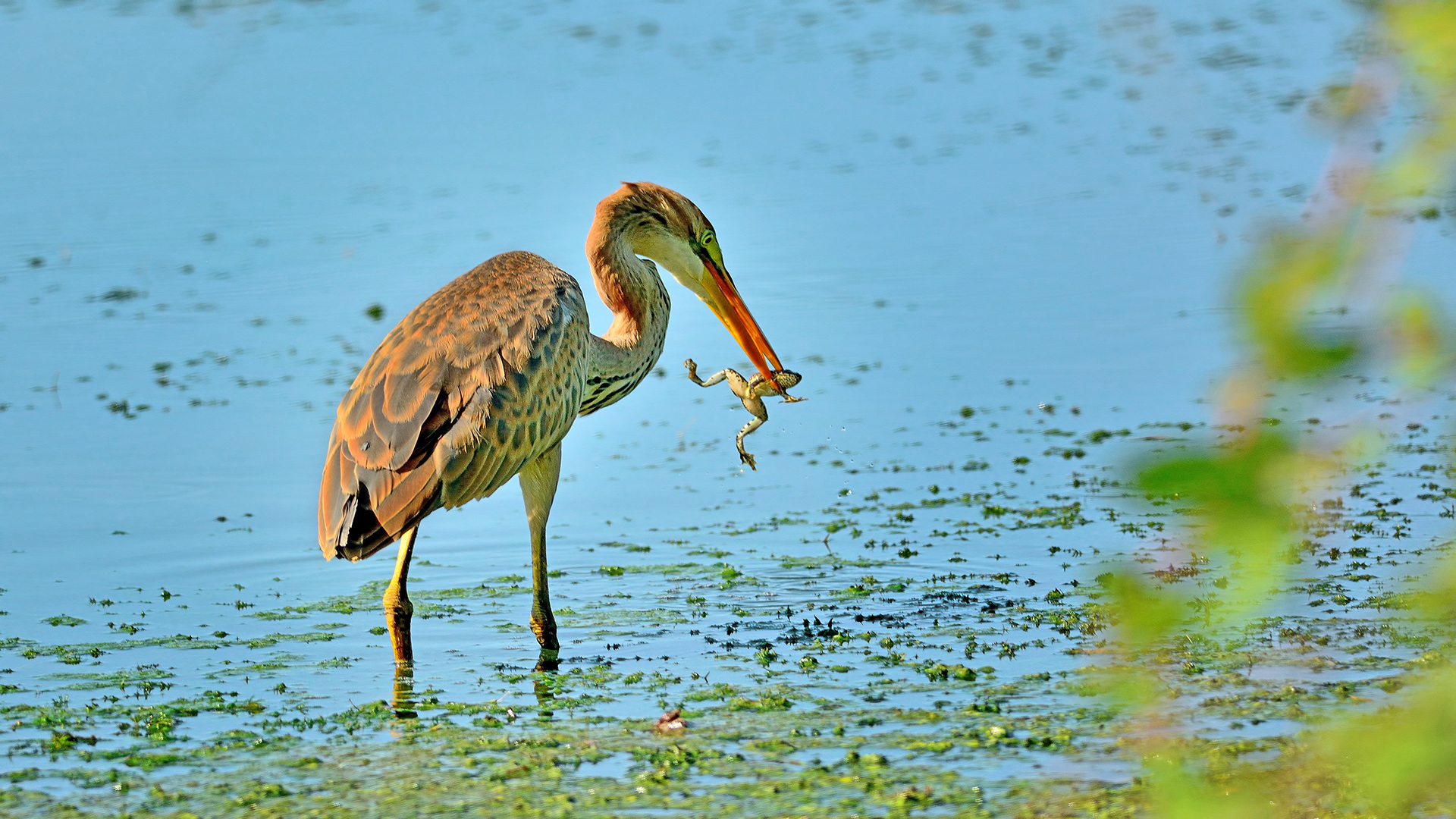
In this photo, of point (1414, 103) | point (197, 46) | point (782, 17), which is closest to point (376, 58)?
point (197, 46)

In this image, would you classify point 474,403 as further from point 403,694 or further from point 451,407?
point 403,694

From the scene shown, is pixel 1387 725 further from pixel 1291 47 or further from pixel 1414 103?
pixel 1291 47

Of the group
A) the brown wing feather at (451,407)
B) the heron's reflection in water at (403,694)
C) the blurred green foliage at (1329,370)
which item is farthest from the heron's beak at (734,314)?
the blurred green foliage at (1329,370)

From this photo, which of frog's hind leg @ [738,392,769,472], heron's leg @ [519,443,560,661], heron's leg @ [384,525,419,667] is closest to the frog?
frog's hind leg @ [738,392,769,472]

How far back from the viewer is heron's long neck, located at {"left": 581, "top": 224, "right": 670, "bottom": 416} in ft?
21.5

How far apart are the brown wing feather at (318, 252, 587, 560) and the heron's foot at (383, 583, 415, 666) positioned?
38 centimetres

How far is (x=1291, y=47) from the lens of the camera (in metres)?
18.0

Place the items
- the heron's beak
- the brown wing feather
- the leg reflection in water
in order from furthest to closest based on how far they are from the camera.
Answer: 1. the heron's beak
2. the brown wing feather
3. the leg reflection in water

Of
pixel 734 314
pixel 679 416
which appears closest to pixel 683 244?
pixel 734 314

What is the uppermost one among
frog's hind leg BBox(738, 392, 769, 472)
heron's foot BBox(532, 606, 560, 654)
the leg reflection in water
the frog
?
the frog

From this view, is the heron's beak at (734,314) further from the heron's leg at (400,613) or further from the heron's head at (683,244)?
the heron's leg at (400,613)

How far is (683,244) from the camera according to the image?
703 centimetres

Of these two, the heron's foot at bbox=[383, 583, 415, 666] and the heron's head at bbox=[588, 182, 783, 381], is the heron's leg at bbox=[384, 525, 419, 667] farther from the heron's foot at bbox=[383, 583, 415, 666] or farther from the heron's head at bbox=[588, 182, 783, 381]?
the heron's head at bbox=[588, 182, 783, 381]

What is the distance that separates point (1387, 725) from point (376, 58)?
685 inches
